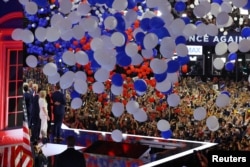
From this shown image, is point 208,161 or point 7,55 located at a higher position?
point 7,55

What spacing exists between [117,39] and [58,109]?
1.62 meters

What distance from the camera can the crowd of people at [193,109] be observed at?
388 cm

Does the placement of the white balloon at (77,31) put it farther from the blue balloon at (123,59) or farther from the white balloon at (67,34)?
A: the blue balloon at (123,59)

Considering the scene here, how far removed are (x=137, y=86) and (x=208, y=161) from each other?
53.3 inches

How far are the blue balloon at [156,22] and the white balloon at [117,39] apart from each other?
199 mm

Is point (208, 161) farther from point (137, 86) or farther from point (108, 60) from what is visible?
point (108, 60)

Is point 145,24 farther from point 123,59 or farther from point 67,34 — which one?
point 67,34

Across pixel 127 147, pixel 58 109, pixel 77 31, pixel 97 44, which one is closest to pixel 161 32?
pixel 97 44

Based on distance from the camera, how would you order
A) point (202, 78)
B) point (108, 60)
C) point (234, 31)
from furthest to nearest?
point (202, 78)
point (234, 31)
point (108, 60)

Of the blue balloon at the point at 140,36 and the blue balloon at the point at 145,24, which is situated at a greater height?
the blue balloon at the point at 145,24

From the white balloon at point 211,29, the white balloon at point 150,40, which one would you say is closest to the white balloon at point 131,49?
the white balloon at point 150,40

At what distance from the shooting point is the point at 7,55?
161 inches

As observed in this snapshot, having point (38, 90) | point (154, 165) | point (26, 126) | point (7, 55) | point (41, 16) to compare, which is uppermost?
point (41, 16)

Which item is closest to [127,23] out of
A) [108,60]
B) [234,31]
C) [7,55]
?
[108,60]
